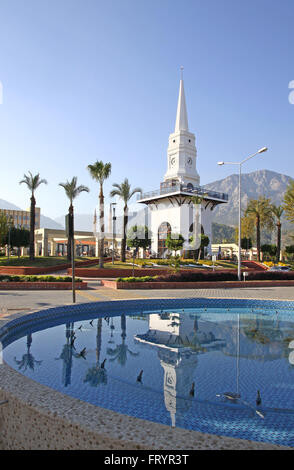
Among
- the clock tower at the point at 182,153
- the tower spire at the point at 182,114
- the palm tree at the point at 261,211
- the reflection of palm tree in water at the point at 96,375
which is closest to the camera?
the reflection of palm tree in water at the point at 96,375

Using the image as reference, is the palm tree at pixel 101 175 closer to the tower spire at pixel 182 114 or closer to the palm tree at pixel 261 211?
the tower spire at pixel 182 114

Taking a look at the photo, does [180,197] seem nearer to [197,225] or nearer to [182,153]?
[197,225]

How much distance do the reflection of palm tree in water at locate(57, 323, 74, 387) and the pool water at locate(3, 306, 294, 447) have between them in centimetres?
2

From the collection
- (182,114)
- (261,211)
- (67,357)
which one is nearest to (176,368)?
(67,357)

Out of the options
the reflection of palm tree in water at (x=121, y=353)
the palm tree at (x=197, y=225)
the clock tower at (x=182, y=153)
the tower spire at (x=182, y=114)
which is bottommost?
the reflection of palm tree in water at (x=121, y=353)

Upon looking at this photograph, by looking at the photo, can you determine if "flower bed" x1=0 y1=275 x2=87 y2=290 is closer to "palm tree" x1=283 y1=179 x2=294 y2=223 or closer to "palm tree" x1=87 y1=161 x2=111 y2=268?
"palm tree" x1=87 y1=161 x2=111 y2=268

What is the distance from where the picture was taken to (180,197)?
142 ft

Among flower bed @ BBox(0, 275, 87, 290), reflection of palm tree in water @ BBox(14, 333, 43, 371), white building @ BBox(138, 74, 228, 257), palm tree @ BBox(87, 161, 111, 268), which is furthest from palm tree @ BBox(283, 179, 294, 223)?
reflection of palm tree in water @ BBox(14, 333, 43, 371)

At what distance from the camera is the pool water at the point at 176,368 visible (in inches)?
222

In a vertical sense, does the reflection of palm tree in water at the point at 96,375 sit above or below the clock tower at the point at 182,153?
below

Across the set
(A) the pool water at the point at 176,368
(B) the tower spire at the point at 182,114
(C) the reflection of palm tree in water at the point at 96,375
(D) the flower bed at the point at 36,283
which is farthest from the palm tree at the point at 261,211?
(C) the reflection of palm tree in water at the point at 96,375

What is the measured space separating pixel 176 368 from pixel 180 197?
3647 centimetres
